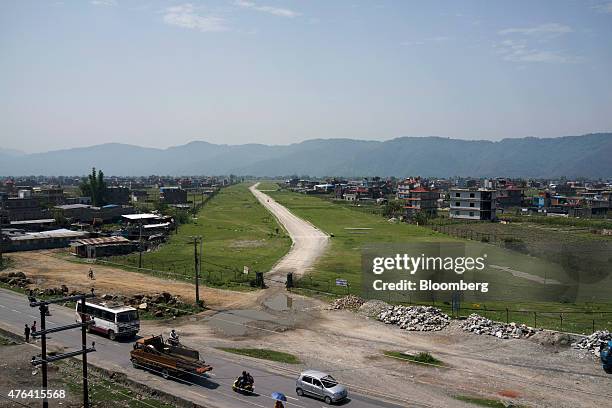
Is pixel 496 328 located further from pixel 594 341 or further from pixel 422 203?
pixel 422 203

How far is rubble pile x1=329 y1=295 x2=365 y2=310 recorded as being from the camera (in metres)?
43.6

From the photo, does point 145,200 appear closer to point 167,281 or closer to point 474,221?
point 474,221

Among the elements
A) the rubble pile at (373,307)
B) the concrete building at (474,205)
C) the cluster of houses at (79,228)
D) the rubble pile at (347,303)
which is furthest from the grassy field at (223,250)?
the concrete building at (474,205)

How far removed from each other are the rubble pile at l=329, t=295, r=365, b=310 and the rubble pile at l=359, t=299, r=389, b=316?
825 millimetres

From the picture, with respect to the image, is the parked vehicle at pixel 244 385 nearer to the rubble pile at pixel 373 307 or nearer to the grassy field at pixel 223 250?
the rubble pile at pixel 373 307

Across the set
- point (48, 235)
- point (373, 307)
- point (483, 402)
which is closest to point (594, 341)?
point (483, 402)

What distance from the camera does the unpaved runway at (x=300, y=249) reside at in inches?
2334

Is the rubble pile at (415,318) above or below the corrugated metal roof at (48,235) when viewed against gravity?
below

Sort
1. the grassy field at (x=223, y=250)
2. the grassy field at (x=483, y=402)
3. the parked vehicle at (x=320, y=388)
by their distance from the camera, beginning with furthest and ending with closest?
the grassy field at (x=223, y=250) → the grassy field at (x=483, y=402) → the parked vehicle at (x=320, y=388)

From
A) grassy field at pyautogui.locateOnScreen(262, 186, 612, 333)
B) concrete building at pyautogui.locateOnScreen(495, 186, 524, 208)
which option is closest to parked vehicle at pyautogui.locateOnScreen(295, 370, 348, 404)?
grassy field at pyautogui.locateOnScreen(262, 186, 612, 333)

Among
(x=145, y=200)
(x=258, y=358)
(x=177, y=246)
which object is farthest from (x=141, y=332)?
(x=145, y=200)

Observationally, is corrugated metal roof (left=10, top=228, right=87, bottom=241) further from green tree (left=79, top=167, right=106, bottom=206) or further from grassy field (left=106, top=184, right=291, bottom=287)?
green tree (left=79, top=167, right=106, bottom=206)

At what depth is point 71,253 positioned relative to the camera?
74.4 m

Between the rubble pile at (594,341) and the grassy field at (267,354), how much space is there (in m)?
18.4
